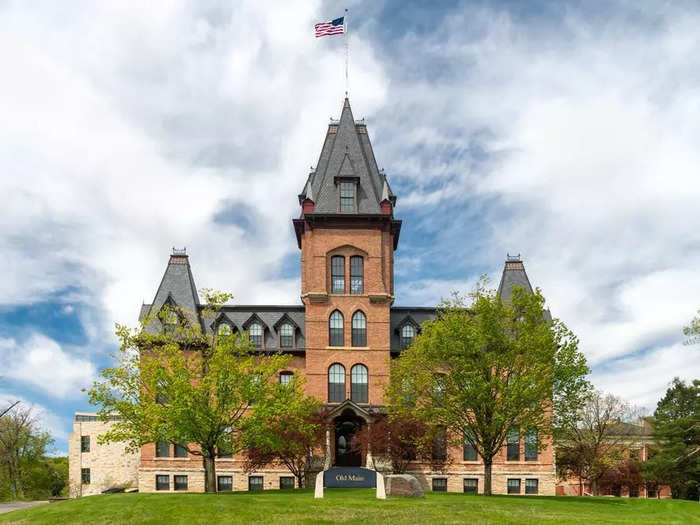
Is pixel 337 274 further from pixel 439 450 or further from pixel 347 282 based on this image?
pixel 439 450

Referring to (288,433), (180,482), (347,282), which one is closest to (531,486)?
(288,433)

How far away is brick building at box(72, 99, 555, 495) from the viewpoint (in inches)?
1795

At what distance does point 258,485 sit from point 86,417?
36.4 m

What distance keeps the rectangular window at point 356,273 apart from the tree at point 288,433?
29.6ft

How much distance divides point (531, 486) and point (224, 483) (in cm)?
2098

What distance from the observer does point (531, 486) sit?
4619cm

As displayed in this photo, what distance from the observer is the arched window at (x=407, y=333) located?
48000mm

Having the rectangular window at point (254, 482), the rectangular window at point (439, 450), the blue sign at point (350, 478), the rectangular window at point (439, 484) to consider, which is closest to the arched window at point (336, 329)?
the rectangular window at point (439, 450)

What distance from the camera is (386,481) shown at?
90.1ft

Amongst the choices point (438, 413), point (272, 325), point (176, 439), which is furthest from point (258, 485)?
point (438, 413)

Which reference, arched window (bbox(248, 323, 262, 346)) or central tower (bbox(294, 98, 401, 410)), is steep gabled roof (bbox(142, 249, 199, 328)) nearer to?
arched window (bbox(248, 323, 262, 346))

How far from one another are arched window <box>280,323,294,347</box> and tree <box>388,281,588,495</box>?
1484 centimetres

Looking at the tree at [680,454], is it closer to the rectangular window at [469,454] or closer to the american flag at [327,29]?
the rectangular window at [469,454]

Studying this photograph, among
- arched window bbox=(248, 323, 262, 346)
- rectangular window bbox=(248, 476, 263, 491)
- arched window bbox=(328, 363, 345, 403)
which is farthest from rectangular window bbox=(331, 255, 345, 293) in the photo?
rectangular window bbox=(248, 476, 263, 491)
